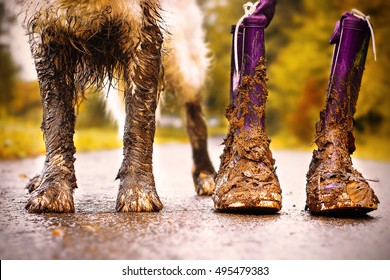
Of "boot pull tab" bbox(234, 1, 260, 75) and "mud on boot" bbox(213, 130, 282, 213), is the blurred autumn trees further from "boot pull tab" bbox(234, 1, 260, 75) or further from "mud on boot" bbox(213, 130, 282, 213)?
"mud on boot" bbox(213, 130, 282, 213)

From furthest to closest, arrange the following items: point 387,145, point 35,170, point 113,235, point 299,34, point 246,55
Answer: point 299,34 < point 387,145 < point 35,170 < point 246,55 < point 113,235

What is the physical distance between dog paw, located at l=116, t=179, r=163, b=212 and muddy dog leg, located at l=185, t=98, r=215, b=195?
46.0 inches

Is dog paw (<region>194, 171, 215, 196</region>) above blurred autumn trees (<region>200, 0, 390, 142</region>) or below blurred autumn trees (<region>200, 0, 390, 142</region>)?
below

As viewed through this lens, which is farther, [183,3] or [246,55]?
[183,3]

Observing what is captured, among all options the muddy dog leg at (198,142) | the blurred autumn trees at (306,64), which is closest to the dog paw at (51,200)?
the muddy dog leg at (198,142)

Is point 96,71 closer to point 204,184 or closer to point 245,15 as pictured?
point 245,15

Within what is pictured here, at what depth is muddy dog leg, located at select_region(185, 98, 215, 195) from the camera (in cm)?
410

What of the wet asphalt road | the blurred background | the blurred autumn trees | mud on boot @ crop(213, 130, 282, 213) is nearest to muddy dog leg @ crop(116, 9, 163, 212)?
the wet asphalt road

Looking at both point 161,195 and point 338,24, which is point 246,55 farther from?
point 161,195

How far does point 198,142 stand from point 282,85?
34.7 ft

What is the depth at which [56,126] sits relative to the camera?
2.93 meters

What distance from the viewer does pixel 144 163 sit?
293 centimetres
